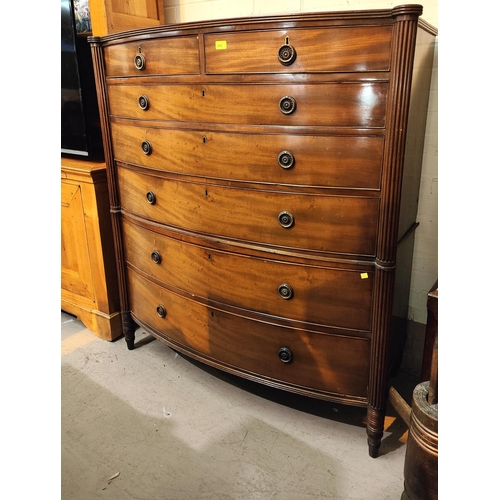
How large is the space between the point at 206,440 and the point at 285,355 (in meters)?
0.52

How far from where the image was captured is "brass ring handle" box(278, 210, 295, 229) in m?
1.64

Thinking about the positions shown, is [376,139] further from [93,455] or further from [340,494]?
[93,455]

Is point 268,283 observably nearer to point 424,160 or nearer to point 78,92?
A: point 424,160

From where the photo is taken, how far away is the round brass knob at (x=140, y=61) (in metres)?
1.84

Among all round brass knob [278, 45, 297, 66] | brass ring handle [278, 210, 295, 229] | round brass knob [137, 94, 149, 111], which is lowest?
brass ring handle [278, 210, 295, 229]

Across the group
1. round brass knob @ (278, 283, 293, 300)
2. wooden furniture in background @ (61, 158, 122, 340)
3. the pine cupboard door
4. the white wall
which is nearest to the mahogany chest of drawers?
round brass knob @ (278, 283, 293, 300)

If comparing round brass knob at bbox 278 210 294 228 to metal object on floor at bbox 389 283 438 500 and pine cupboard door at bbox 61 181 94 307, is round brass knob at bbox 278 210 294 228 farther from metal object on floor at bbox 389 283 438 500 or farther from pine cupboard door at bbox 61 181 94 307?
pine cupboard door at bbox 61 181 94 307

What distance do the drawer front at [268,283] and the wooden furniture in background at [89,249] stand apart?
0.54 m

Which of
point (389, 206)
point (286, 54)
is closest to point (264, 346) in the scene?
point (389, 206)

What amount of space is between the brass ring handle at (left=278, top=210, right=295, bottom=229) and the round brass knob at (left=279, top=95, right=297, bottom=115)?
13.6 inches

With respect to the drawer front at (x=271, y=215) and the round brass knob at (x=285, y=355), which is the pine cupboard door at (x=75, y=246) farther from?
the round brass knob at (x=285, y=355)

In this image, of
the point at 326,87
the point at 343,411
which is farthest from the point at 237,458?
the point at 326,87

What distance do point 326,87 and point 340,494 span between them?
1.43m
